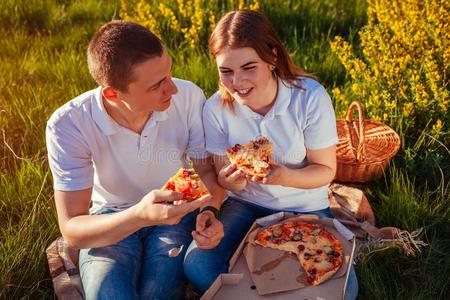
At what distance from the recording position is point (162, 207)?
89.4 inches

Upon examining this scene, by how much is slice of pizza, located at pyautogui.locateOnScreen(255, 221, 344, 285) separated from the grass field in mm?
240

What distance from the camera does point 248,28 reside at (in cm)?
256

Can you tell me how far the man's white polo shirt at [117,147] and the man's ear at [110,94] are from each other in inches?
2.3

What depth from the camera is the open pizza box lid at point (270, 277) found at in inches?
99.4

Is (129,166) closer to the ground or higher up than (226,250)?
higher up

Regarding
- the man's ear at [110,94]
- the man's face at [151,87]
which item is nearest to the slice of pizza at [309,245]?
the man's face at [151,87]

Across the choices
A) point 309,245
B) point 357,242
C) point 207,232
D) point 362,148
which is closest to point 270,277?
point 309,245

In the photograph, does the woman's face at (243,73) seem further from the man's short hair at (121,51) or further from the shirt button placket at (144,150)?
the shirt button placket at (144,150)

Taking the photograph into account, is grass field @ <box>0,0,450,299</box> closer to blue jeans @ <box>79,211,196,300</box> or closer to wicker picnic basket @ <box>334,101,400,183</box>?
wicker picnic basket @ <box>334,101,400,183</box>

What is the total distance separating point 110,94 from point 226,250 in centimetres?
91

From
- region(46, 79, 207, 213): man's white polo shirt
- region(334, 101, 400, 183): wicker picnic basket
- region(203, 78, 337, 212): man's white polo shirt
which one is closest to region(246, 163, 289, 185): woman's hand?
region(203, 78, 337, 212): man's white polo shirt

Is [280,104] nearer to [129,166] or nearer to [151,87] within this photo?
[151,87]

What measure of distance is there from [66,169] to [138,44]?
64cm

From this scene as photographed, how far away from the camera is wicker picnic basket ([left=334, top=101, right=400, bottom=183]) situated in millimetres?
3344
